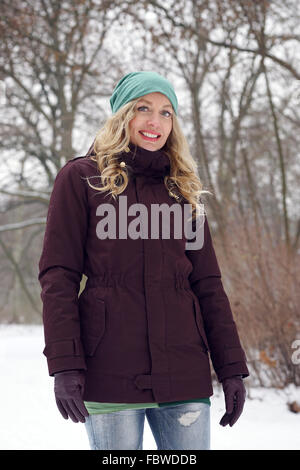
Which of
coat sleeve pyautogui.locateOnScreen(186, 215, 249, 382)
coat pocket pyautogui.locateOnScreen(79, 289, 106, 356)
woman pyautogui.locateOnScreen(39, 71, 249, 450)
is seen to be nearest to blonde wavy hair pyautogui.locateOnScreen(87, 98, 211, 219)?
woman pyautogui.locateOnScreen(39, 71, 249, 450)

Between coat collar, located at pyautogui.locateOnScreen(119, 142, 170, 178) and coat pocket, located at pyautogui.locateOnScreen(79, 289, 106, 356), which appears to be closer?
coat pocket, located at pyautogui.locateOnScreen(79, 289, 106, 356)

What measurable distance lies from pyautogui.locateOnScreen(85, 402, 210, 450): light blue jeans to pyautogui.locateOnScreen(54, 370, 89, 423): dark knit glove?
10cm

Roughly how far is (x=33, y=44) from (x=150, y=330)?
8978 millimetres

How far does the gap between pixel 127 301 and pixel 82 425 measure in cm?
353

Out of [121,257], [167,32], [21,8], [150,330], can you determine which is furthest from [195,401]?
[21,8]

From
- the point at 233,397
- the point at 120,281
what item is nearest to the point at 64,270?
the point at 120,281

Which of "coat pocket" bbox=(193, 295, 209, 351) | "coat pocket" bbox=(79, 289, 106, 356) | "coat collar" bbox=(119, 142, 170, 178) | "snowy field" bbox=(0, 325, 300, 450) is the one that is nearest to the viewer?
"coat pocket" bbox=(79, 289, 106, 356)

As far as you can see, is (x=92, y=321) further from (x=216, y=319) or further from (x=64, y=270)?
(x=216, y=319)

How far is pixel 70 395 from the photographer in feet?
5.72

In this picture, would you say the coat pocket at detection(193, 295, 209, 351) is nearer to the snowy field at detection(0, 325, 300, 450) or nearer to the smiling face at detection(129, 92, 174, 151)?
the smiling face at detection(129, 92, 174, 151)

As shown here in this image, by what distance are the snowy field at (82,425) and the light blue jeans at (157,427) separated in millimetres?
2282

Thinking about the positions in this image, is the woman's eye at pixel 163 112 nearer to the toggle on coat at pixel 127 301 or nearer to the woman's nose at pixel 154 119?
the woman's nose at pixel 154 119

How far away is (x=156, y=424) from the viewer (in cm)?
197

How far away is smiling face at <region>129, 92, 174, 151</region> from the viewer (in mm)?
2197
